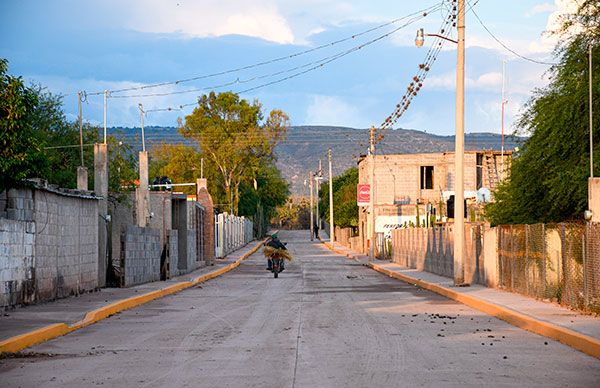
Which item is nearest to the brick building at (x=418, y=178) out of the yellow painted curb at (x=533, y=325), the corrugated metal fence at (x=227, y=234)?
the corrugated metal fence at (x=227, y=234)

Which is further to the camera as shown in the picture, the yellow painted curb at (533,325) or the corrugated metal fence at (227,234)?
the corrugated metal fence at (227,234)

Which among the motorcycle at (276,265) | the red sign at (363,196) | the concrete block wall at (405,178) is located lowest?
the motorcycle at (276,265)

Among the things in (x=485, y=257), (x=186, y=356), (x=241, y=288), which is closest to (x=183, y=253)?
(x=241, y=288)

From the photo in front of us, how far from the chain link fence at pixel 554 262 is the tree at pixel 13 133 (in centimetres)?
1145

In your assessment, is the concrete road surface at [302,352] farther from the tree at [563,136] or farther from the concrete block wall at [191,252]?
the concrete block wall at [191,252]

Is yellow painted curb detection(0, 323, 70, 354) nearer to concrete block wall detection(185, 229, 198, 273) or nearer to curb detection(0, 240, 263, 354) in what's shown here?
curb detection(0, 240, 263, 354)

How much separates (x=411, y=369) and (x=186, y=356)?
3.40 metres

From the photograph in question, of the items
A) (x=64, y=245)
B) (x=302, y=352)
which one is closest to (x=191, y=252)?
(x=64, y=245)

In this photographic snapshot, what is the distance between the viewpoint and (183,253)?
151 ft

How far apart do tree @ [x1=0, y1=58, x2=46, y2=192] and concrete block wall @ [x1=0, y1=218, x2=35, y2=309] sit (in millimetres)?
998

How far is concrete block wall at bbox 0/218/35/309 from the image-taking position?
20.5 metres

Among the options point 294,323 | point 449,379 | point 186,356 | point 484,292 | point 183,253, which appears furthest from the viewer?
point 183,253

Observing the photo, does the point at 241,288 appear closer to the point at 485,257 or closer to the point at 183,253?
the point at 485,257

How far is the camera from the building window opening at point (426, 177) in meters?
93.1
